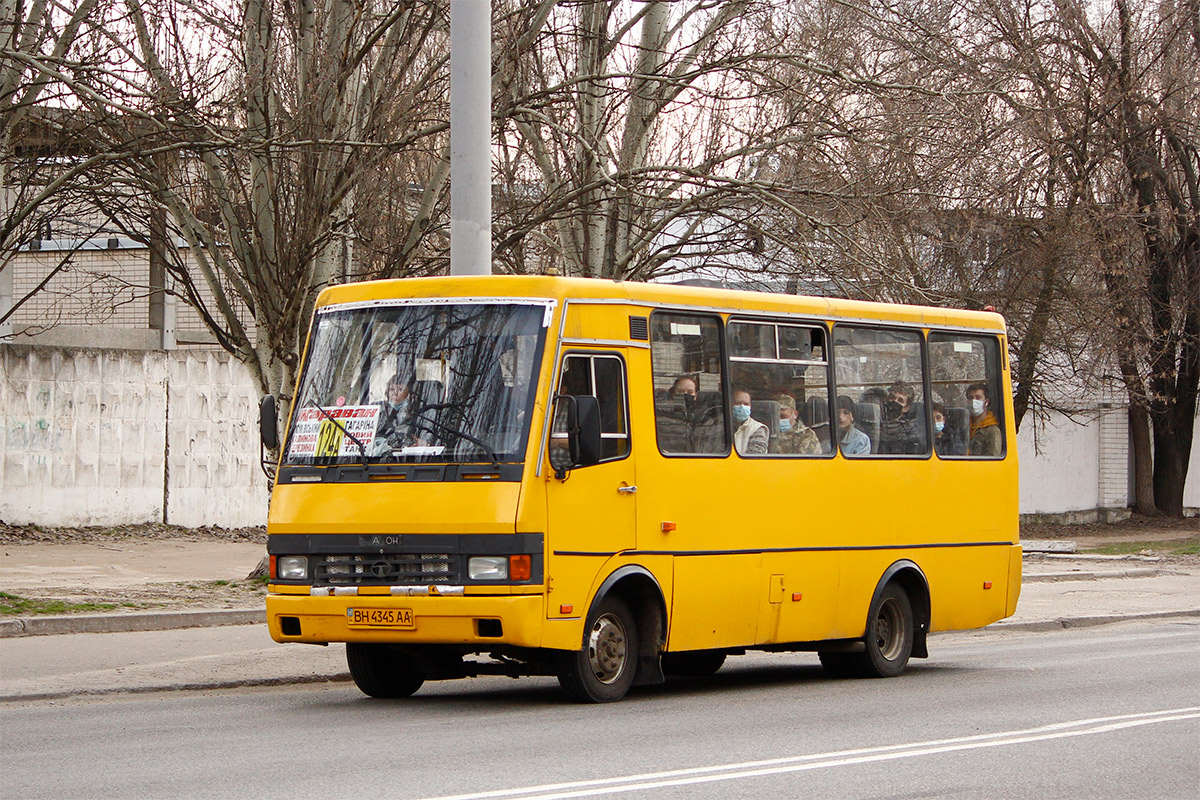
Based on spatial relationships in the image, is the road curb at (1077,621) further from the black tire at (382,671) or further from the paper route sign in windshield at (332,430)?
the paper route sign in windshield at (332,430)

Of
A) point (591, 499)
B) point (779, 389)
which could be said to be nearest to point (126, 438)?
point (779, 389)

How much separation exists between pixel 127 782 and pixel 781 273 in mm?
13668

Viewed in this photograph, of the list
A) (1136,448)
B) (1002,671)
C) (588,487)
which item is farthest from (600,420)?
(1136,448)

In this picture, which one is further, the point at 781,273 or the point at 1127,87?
the point at 1127,87

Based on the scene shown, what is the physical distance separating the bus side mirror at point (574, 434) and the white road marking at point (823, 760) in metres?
2.74

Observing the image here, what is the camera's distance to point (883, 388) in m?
14.0

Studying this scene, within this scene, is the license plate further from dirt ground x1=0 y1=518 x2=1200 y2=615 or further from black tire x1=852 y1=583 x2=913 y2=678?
dirt ground x1=0 y1=518 x2=1200 y2=615

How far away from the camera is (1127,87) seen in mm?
32438

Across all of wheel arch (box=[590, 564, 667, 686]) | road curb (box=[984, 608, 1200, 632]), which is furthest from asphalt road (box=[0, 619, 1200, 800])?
road curb (box=[984, 608, 1200, 632])

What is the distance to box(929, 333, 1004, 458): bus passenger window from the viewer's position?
47.9 feet

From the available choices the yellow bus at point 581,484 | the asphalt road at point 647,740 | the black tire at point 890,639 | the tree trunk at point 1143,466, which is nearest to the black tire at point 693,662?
the yellow bus at point 581,484

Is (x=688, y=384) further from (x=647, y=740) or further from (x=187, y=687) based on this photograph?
(x=187, y=687)

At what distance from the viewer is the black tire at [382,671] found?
1174 centimetres

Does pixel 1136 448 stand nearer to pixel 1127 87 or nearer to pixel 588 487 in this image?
pixel 1127 87
